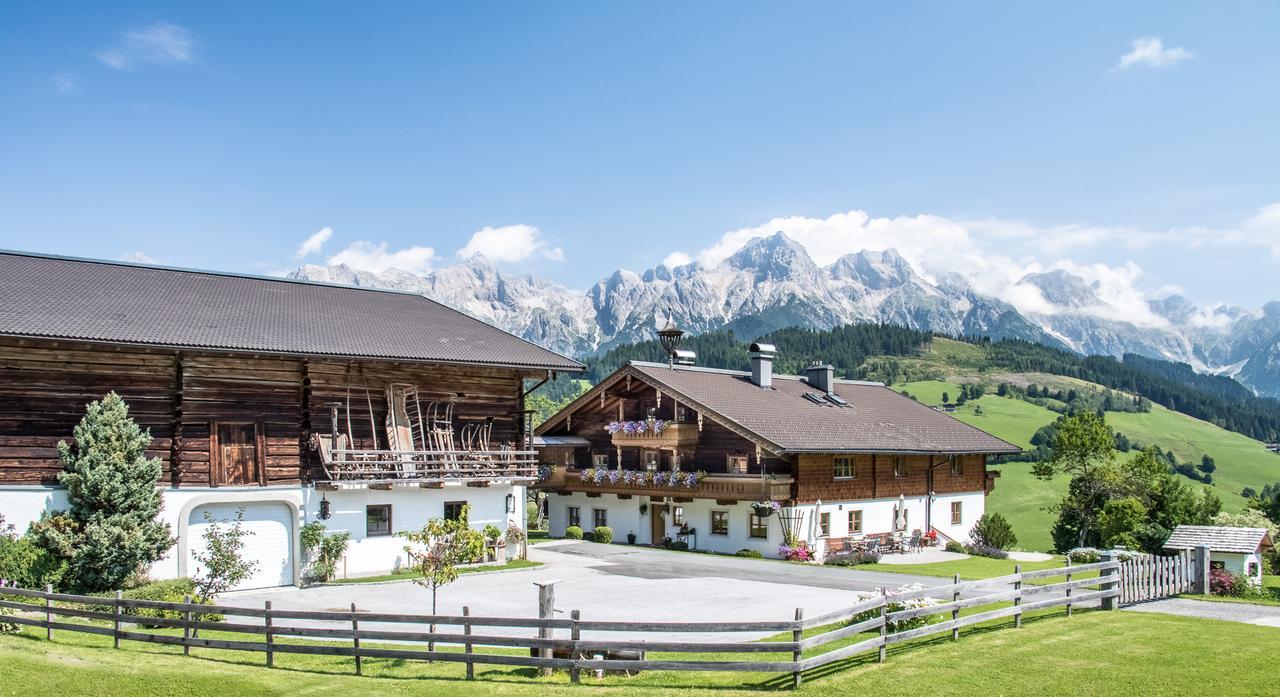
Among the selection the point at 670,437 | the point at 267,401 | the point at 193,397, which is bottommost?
the point at 670,437

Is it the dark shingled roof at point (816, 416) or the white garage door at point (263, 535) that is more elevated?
the dark shingled roof at point (816, 416)

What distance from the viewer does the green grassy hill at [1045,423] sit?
373 ft

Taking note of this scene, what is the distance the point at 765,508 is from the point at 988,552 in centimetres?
1162

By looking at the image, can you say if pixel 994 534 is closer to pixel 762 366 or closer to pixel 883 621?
pixel 762 366

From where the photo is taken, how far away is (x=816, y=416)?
45438mm

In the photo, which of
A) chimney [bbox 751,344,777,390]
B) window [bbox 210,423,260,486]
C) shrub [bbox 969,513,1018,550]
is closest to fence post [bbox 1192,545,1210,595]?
shrub [bbox 969,513,1018,550]

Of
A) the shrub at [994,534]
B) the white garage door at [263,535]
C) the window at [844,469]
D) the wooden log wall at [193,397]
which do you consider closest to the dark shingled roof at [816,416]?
the window at [844,469]

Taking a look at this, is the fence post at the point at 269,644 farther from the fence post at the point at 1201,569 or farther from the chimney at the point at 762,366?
the chimney at the point at 762,366

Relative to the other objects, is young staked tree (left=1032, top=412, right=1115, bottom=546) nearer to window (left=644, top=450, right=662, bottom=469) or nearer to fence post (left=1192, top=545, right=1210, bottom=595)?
window (left=644, top=450, right=662, bottom=469)

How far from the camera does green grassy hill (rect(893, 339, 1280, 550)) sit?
11375 centimetres

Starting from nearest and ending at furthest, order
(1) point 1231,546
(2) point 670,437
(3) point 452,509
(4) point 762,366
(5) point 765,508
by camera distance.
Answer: (1) point 1231,546, (3) point 452,509, (5) point 765,508, (2) point 670,437, (4) point 762,366

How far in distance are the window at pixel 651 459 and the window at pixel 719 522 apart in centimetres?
403

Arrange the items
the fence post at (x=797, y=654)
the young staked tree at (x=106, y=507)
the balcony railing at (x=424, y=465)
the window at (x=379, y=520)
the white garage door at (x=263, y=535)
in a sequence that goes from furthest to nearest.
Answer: the window at (x=379, y=520) < the balcony railing at (x=424, y=465) < the white garage door at (x=263, y=535) < the young staked tree at (x=106, y=507) < the fence post at (x=797, y=654)

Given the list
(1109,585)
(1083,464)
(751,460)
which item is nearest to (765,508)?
(751,460)
